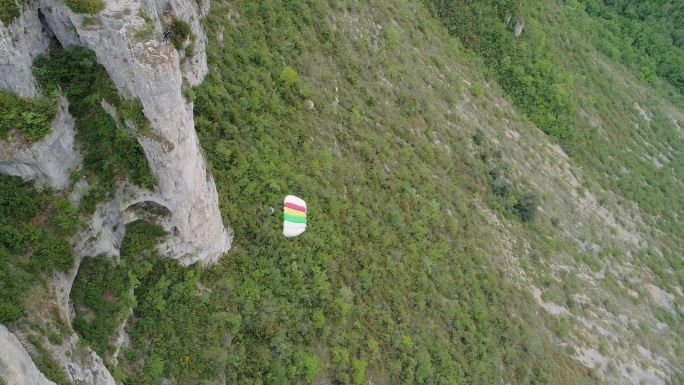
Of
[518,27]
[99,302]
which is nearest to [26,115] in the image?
[99,302]

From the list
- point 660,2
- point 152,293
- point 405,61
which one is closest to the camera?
point 152,293

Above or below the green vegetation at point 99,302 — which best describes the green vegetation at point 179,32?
above

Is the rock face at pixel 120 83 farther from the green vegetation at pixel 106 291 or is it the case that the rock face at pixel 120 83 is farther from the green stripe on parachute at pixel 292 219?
the green stripe on parachute at pixel 292 219


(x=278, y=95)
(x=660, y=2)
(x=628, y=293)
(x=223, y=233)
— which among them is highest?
(x=660, y=2)

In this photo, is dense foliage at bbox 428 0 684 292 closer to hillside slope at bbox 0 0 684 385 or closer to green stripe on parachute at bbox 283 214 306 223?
hillside slope at bbox 0 0 684 385

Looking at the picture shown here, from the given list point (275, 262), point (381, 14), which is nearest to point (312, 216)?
point (275, 262)

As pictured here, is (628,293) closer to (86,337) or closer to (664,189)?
(664,189)

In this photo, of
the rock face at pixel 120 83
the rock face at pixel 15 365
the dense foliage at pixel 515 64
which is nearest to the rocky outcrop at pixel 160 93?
the rock face at pixel 120 83
